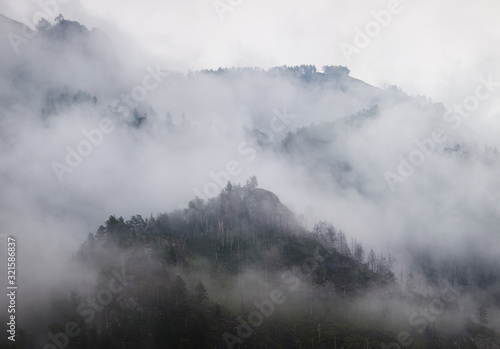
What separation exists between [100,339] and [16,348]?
37.3m


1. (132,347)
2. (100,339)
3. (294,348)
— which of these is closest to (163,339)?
(132,347)

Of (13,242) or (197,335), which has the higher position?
(13,242)

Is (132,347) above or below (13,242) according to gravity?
below

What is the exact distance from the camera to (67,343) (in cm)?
19675

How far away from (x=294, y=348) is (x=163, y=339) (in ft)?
216

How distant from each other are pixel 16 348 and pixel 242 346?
352ft

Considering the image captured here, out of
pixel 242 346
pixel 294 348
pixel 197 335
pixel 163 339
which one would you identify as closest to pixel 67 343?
pixel 163 339

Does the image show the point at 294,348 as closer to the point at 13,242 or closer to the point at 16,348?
the point at 16,348

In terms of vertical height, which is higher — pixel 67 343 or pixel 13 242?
pixel 13 242

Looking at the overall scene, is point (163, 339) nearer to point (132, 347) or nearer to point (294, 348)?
point (132, 347)

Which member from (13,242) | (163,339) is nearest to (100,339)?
(163,339)

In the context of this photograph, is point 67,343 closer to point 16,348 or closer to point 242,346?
point 16,348

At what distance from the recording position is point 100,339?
7835 inches

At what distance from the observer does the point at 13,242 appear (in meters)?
195
